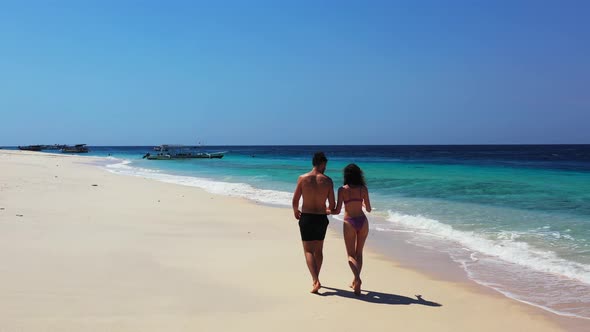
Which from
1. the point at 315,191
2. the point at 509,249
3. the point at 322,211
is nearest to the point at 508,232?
the point at 509,249

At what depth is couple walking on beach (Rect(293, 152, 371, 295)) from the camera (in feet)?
17.0

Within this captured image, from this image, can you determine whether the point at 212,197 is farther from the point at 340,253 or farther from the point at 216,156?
the point at 216,156

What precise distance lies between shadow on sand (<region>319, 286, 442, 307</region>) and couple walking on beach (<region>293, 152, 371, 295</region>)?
0.14 metres

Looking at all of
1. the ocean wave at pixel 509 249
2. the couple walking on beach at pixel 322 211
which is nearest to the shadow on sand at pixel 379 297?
the couple walking on beach at pixel 322 211

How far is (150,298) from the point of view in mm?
4641

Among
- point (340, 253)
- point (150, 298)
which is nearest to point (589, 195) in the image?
point (340, 253)

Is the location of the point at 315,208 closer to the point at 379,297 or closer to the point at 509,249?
the point at 379,297

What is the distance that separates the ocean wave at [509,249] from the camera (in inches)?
260

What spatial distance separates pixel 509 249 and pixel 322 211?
448 cm

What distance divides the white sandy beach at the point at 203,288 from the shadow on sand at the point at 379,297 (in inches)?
0.5

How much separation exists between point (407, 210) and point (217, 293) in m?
9.25

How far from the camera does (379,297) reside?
5.11 meters

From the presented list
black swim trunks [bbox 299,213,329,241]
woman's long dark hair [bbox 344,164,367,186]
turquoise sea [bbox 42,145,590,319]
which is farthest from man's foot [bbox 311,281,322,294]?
turquoise sea [bbox 42,145,590,319]

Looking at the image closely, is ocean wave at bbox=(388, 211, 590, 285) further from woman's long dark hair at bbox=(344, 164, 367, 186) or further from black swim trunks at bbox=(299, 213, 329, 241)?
black swim trunks at bbox=(299, 213, 329, 241)
